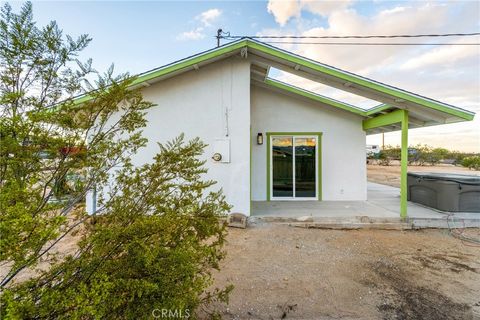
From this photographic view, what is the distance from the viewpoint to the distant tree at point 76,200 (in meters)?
1.22

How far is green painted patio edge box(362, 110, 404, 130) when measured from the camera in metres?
6.00

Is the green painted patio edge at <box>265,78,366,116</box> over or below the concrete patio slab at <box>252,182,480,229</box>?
over

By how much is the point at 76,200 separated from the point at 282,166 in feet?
22.5

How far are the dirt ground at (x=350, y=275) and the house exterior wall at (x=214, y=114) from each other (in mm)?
1506

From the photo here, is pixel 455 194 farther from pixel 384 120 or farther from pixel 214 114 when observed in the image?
pixel 214 114

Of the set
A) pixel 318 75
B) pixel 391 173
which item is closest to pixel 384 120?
pixel 318 75

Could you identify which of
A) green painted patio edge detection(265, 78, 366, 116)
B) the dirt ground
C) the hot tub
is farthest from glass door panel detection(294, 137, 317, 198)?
the hot tub

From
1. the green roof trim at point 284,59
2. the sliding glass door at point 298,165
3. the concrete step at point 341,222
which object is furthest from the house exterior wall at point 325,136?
the green roof trim at point 284,59

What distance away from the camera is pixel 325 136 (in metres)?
8.09

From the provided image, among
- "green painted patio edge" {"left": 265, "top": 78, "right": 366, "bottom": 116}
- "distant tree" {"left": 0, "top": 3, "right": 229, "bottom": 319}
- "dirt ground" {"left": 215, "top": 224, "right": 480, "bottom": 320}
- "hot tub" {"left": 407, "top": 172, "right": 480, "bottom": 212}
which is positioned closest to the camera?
"distant tree" {"left": 0, "top": 3, "right": 229, "bottom": 319}

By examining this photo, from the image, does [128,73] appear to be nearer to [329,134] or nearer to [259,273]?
[259,273]

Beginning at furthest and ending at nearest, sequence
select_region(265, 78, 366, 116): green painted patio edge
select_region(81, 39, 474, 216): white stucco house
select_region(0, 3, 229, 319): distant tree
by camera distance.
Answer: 1. select_region(265, 78, 366, 116): green painted patio edge
2. select_region(81, 39, 474, 216): white stucco house
3. select_region(0, 3, 229, 319): distant tree

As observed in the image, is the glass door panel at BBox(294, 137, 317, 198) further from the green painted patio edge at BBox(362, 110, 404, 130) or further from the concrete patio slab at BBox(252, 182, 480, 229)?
the green painted patio edge at BBox(362, 110, 404, 130)

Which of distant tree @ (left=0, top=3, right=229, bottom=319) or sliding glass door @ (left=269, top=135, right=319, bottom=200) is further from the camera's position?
sliding glass door @ (left=269, top=135, right=319, bottom=200)
